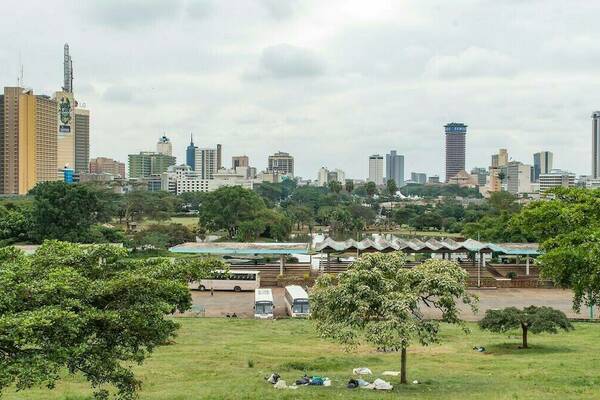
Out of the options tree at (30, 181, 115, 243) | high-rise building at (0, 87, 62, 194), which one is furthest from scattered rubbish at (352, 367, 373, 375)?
high-rise building at (0, 87, 62, 194)

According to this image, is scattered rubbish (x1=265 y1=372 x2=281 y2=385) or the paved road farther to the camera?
the paved road

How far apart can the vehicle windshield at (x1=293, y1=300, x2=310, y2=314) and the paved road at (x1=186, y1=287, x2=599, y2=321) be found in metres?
1.76

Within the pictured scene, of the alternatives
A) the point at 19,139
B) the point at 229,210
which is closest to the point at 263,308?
the point at 229,210

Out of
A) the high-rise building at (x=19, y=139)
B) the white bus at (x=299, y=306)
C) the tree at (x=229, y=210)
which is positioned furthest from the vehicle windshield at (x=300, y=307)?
the high-rise building at (x=19, y=139)

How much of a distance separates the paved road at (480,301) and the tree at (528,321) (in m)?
10.4

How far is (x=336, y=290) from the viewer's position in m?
19.2

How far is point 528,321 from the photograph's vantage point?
26.2m

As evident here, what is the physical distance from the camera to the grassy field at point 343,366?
59.2 feet

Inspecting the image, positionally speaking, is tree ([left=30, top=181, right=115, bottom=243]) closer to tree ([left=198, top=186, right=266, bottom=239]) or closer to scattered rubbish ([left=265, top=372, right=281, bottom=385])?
tree ([left=198, top=186, right=266, bottom=239])

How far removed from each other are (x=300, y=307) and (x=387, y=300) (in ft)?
60.7

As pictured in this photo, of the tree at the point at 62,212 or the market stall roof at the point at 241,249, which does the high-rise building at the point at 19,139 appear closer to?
the tree at the point at 62,212

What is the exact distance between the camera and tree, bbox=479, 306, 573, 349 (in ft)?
84.9

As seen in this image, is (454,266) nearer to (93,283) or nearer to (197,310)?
(93,283)

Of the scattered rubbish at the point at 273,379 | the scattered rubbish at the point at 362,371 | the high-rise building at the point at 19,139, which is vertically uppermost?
the high-rise building at the point at 19,139
